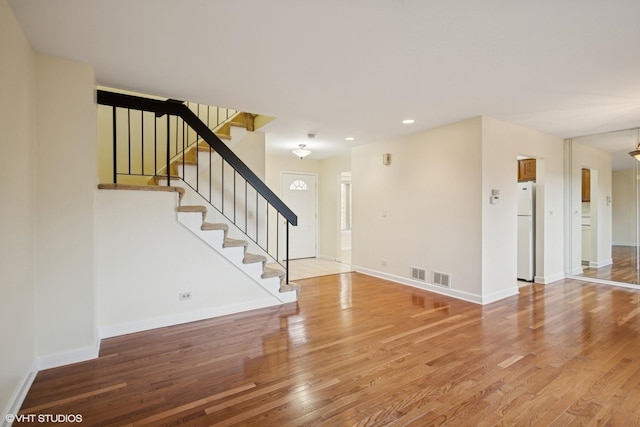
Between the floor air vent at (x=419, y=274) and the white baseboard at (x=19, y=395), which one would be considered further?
the floor air vent at (x=419, y=274)

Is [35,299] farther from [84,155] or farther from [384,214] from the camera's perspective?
[384,214]

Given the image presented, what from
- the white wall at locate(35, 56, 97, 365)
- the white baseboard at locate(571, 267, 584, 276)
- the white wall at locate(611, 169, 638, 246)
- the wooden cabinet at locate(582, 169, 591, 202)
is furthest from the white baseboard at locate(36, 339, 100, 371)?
the wooden cabinet at locate(582, 169, 591, 202)

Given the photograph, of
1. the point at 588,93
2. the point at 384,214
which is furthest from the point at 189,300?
the point at 588,93

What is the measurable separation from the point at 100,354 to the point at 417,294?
380 cm

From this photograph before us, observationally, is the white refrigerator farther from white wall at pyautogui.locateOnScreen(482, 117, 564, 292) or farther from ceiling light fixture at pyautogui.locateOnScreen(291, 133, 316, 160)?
ceiling light fixture at pyautogui.locateOnScreen(291, 133, 316, 160)

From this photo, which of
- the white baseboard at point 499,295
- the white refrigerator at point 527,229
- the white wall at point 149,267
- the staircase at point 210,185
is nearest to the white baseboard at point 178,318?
the white wall at point 149,267

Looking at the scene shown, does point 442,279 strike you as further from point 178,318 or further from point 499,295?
point 178,318

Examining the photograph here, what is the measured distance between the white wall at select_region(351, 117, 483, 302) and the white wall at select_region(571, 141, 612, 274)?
2836 mm

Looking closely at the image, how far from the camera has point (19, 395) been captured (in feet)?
6.59

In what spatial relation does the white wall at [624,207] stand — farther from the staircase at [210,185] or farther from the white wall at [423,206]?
the staircase at [210,185]

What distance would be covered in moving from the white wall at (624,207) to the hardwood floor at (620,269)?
159 mm

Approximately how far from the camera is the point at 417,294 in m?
4.50

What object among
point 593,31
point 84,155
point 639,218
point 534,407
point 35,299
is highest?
point 593,31

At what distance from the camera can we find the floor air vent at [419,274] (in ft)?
15.7
